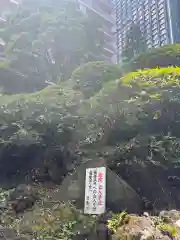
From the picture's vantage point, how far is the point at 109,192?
17.3ft

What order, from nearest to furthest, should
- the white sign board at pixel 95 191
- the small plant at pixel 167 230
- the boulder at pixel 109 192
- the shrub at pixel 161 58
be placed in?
the small plant at pixel 167 230, the white sign board at pixel 95 191, the boulder at pixel 109 192, the shrub at pixel 161 58

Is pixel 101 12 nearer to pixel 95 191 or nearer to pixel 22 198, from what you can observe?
pixel 22 198

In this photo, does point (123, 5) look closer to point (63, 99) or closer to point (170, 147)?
point (63, 99)

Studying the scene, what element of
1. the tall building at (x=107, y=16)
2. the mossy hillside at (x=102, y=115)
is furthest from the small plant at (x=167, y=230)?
the tall building at (x=107, y=16)

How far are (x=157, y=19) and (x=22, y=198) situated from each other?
1551 cm

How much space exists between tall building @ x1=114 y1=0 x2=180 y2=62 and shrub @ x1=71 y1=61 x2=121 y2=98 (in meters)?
7.97

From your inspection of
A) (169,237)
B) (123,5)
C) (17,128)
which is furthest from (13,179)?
(123,5)

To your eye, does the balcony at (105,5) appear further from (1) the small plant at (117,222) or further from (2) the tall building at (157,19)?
(1) the small plant at (117,222)

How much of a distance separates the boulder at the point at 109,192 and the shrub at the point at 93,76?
10.7 ft

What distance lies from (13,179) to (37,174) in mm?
569

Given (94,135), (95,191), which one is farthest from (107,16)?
(95,191)

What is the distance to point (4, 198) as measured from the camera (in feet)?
19.6

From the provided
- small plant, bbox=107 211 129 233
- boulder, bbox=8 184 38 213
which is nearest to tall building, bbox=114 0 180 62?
boulder, bbox=8 184 38 213

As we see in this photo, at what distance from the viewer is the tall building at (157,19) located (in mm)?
17250
